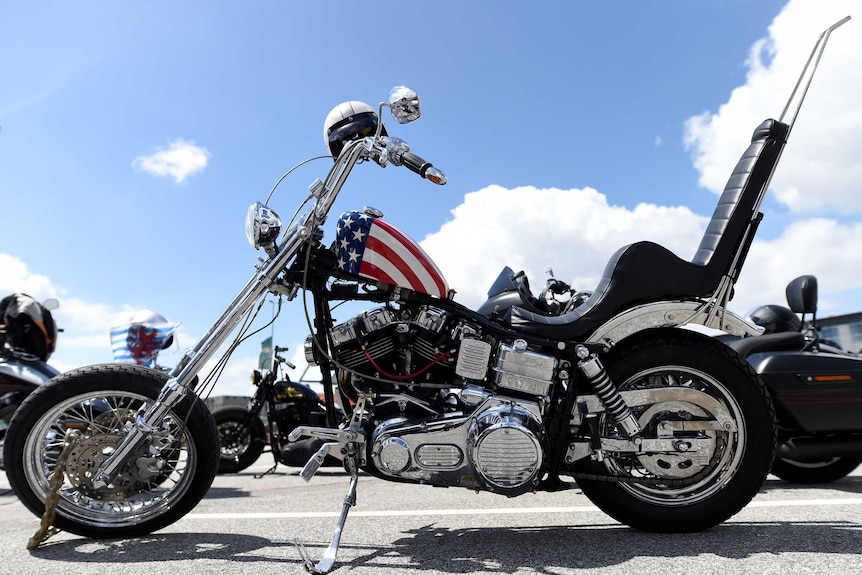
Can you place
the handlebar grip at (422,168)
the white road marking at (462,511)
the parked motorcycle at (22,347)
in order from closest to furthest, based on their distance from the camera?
the handlebar grip at (422,168)
the white road marking at (462,511)
the parked motorcycle at (22,347)

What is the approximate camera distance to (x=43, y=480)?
113 inches

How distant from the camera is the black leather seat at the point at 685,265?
114 inches

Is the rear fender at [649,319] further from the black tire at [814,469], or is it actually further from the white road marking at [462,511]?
the black tire at [814,469]

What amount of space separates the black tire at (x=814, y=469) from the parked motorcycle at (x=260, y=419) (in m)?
4.40

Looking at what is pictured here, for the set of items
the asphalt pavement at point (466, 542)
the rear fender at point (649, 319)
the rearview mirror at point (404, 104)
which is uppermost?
the rearview mirror at point (404, 104)

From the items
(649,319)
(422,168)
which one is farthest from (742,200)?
(422,168)

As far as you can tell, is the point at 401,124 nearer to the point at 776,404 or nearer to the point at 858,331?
the point at 776,404

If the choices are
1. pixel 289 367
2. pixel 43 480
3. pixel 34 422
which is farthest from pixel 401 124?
pixel 289 367

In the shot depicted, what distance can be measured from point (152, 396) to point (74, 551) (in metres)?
0.73

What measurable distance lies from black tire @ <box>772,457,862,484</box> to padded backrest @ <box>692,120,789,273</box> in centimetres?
232

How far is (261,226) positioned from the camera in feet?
9.45

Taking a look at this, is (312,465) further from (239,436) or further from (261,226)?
(239,436)

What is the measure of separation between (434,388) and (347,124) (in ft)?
4.62

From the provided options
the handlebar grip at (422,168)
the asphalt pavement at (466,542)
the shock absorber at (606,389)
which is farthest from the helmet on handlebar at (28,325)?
the shock absorber at (606,389)
